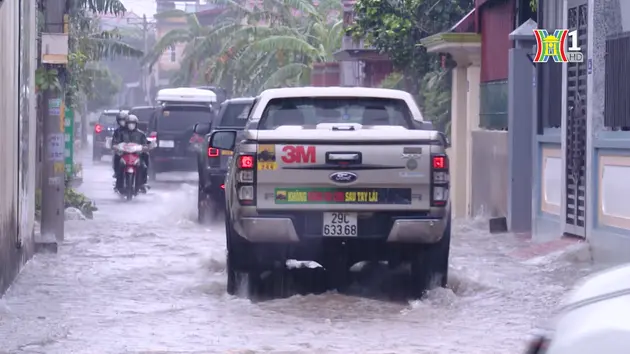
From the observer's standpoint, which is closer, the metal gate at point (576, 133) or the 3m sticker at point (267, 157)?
the 3m sticker at point (267, 157)

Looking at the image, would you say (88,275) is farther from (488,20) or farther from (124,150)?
(124,150)

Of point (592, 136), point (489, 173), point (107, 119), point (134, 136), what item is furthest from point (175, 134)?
point (592, 136)

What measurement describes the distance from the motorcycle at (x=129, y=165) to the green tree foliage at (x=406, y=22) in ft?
15.7

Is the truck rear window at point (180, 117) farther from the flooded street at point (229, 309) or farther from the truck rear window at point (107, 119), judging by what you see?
the flooded street at point (229, 309)

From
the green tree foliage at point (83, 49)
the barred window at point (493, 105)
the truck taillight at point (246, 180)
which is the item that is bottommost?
the truck taillight at point (246, 180)

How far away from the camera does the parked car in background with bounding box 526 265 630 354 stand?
4090 millimetres

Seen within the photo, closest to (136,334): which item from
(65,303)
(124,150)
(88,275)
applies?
(65,303)

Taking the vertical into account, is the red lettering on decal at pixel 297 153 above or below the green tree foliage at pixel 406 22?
below

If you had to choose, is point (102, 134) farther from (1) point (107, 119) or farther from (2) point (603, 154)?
(2) point (603, 154)

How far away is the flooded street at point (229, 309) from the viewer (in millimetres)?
9602

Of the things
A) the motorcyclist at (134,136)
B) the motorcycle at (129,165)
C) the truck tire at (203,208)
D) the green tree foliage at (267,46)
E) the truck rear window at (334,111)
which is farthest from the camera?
the green tree foliage at (267,46)

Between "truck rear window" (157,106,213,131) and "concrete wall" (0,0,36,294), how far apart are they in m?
18.2

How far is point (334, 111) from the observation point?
12234mm

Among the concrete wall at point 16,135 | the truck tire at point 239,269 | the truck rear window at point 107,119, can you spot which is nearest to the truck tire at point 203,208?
the concrete wall at point 16,135
